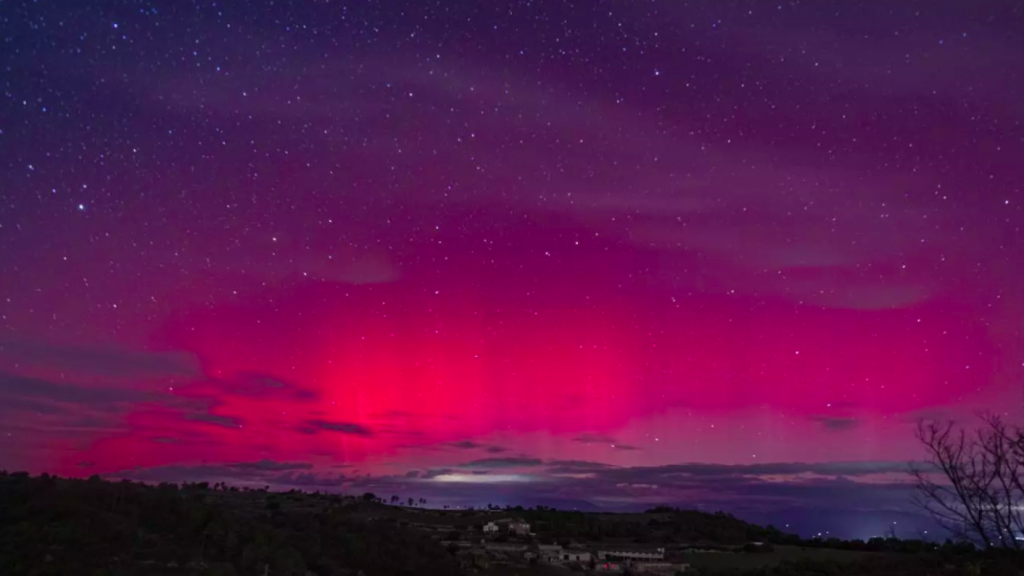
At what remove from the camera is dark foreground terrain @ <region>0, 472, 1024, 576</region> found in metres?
20.1

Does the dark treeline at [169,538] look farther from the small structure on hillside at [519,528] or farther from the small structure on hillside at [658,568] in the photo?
the small structure on hillside at [519,528]

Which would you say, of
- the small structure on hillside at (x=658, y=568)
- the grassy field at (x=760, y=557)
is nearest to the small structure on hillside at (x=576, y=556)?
the small structure on hillside at (x=658, y=568)

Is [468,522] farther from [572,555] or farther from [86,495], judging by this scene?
[86,495]

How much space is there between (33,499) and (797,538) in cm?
3559

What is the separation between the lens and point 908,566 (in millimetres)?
23094

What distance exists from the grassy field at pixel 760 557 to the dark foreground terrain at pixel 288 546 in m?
0.08

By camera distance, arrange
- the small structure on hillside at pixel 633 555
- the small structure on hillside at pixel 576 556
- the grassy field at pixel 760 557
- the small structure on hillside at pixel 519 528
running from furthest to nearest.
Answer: the small structure on hillside at pixel 519 528, the small structure on hillside at pixel 633 555, the small structure on hillside at pixel 576 556, the grassy field at pixel 760 557

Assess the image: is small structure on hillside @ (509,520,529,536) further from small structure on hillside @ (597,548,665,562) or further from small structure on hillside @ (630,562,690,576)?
small structure on hillside @ (630,562,690,576)

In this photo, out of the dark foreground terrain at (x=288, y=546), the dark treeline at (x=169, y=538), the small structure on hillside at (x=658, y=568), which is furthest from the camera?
the small structure on hillside at (x=658, y=568)

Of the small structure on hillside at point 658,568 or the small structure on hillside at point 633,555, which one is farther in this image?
the small structure on hillside at point 633,555

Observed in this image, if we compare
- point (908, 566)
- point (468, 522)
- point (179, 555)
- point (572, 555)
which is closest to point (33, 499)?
point (179, 555)

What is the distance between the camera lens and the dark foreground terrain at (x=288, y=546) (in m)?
20.1

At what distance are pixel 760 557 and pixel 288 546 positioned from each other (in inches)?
757

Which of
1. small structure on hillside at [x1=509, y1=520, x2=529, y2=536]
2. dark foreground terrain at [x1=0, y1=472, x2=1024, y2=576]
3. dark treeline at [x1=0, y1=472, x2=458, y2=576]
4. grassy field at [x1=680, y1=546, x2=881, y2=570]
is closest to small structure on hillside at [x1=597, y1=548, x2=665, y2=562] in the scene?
dark foreground terrain at [x1=0, y1=472, x2=1024, y2=576]
